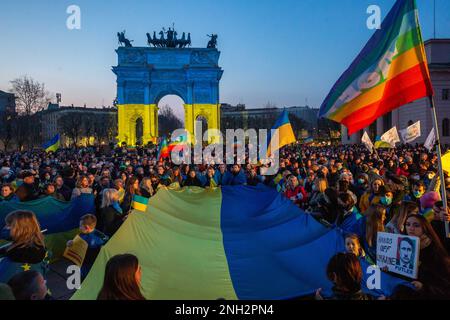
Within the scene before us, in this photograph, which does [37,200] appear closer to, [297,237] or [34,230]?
[34,230]

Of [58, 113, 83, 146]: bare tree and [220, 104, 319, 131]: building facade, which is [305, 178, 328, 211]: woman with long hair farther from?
[220, 104, 319, 131]: building facade

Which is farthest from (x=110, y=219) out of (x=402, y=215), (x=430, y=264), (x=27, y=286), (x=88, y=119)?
(x=88, y=119)

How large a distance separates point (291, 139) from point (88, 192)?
7.15 m

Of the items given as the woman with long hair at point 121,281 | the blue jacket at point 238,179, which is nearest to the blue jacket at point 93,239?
the woman with long hair at point 121,281

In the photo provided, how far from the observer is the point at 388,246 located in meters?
4.25

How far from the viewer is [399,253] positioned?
4090 mm

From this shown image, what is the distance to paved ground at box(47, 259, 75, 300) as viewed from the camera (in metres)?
6.41

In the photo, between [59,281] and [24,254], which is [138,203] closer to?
[59,281]

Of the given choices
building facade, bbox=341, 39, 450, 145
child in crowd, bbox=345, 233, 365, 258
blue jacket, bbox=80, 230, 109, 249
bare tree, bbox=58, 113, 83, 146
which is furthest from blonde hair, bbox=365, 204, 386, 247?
bare tree, bbox=58, 113, 83, 146

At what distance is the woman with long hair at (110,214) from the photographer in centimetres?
674

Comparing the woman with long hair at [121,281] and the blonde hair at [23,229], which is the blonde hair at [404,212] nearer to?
the woman with long hair at [121,281]

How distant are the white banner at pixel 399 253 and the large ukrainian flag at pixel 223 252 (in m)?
0.74

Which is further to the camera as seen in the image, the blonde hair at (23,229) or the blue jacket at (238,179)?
the blue jacket at (238,179)
